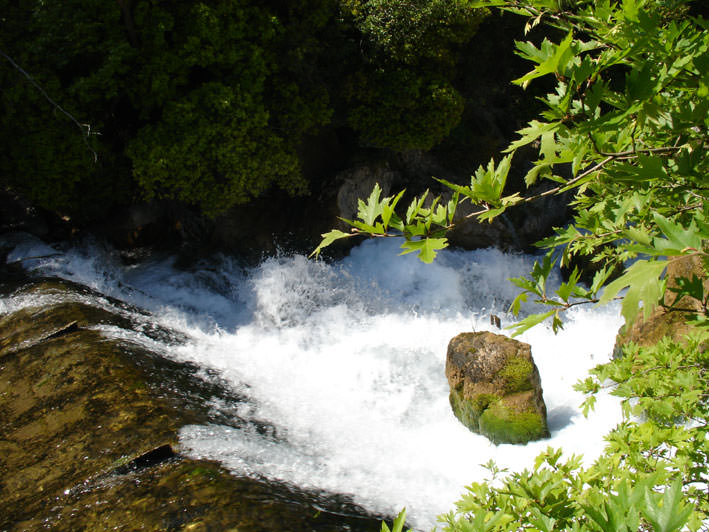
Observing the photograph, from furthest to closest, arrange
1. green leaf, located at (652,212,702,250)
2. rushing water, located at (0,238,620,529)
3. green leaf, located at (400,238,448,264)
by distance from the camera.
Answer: rushing water, located at (0,238,620,529)
green leaf, located at (400,238,448,264)
green leaf, located at (652,212,702,250)

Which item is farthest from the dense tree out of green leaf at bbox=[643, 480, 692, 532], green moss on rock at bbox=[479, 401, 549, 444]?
green moss on rock at bbox=[479, 401, 549, 444]

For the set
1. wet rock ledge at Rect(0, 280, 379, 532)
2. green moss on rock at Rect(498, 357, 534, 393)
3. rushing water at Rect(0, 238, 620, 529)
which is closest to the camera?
wet rock ledge at Rect(0, 280, 379, 532)

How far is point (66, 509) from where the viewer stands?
3467mm

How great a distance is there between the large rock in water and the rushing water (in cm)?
16

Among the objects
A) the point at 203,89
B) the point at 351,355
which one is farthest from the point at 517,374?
the point at 203,89

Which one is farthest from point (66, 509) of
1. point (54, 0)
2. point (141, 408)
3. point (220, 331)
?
point (54, 0)

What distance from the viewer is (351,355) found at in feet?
24.7

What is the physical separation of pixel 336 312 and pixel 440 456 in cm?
369

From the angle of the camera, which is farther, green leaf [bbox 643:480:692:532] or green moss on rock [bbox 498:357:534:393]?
green moss on rock [bbox 498:357:534:393]

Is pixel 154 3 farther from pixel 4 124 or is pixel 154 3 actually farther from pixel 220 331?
pixel 220 331

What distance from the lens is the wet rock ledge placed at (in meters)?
3.38

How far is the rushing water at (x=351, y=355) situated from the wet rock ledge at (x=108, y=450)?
1.07 feet

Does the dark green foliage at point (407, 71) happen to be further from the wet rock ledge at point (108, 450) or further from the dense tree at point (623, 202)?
the dense tree at point (623, 202)

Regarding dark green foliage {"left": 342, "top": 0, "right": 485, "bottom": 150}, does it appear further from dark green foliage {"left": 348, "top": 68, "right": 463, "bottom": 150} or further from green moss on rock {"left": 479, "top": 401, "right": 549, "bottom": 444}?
green moss on rock {"left": 479, "top": 401, "right": 549, "bottom": 444}
